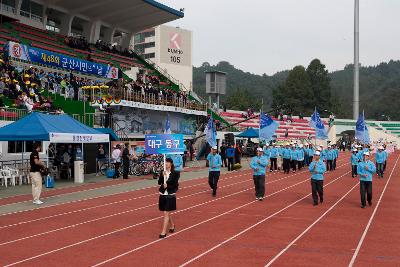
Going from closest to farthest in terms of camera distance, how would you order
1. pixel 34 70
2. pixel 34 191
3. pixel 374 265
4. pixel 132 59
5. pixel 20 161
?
pixel 374 265, pixel 34 191, pixel 20 161, pixel 34 70, pixel 132 59

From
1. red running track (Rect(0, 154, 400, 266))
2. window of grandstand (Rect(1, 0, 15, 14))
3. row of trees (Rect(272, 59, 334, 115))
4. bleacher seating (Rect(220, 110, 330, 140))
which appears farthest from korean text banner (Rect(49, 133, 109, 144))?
row of trees (Rect(272, 59, 334, 115))

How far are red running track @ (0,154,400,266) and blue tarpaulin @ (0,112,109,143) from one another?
4050mm

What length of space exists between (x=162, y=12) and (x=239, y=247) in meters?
44.4

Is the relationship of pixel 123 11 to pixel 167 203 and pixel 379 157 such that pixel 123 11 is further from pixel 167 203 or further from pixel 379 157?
pixel 167 203

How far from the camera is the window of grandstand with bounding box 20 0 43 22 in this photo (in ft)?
135

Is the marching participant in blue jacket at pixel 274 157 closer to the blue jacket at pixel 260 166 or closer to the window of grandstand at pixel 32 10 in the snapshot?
the blue jacket at pixel 260 166

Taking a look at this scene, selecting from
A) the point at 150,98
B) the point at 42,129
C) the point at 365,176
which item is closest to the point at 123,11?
the point at 150,98

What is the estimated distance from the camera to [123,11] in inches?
1916

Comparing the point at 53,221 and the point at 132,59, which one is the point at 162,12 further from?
the point at 53,221

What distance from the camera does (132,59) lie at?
161ft

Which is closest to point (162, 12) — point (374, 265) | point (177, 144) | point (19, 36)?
point (19, 36)

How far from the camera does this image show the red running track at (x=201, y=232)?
854 centimetres

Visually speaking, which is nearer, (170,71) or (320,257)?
(320,257)

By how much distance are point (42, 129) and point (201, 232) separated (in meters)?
10.3
